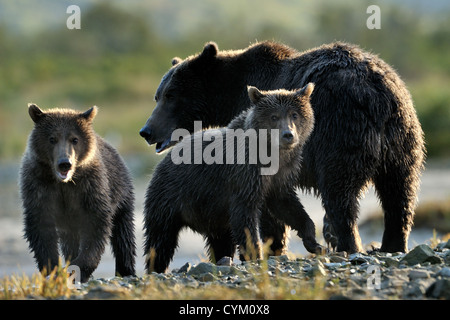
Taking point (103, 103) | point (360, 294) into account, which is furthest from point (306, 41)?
point (360, 294)

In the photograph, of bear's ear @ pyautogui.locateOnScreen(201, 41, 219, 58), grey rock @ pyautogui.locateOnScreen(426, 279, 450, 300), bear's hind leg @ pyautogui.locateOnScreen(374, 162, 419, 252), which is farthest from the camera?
bear's ear @ pyautogui.locateOnScreen(201, 41, 219, 58)

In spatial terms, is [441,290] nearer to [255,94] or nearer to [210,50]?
[255,94]

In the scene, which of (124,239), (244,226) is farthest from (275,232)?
(124,239)

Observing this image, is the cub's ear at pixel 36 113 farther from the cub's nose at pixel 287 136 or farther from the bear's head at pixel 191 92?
the cub's nose at pixel 287 136

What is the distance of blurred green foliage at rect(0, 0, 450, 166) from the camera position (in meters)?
29.7

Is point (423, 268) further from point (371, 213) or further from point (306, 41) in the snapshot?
point (306, 41)

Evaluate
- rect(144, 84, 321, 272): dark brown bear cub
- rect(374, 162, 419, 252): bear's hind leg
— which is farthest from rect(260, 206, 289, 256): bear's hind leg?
rect(374, 162, 419, 252): bear's hind leg

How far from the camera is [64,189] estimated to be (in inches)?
308

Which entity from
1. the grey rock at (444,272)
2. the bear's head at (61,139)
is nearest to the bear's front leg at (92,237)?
the bear's head at (61,139)

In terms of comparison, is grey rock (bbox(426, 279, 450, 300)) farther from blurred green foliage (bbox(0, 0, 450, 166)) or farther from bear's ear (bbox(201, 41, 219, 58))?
blurred green foliage (bbox(0, 0, 450, 166))

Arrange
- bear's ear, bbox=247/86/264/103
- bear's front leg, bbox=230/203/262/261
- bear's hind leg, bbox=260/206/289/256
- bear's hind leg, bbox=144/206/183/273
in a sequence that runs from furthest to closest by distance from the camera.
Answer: bear's hind leg, bbox=260/206/289/256
bear's hind leg, bbox=144/206/183/273
bear's ear, bbox=247/86/264/103
bear's front leg, bbox=230/203/262/261

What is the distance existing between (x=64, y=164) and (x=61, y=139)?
34 centimetres

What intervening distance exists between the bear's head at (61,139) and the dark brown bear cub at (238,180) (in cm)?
95

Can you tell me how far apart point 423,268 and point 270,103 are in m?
2.05
